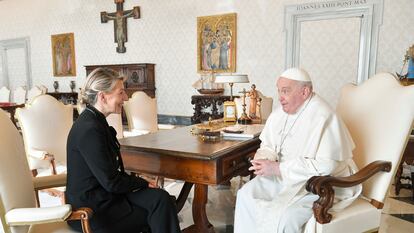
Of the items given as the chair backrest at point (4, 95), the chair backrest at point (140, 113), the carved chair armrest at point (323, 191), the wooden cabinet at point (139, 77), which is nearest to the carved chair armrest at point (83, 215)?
the carved chair armrest at point (323, 191)

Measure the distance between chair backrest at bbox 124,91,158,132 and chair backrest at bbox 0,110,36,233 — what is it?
2.28 metres

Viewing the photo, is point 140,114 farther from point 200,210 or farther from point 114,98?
point 114,98

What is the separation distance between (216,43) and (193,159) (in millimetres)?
5381

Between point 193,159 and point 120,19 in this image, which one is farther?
point 120,19

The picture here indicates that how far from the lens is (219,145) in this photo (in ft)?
7.61

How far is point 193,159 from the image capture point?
2102mm

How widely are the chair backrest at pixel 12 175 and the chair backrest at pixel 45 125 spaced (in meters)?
1.27

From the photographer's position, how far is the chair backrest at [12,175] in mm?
1572

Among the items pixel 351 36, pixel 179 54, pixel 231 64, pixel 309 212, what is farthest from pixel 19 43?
pixel 309 212

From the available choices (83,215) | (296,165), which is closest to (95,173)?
(83,215)

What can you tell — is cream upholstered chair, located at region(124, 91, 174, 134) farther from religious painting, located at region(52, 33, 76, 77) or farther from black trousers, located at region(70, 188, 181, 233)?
religious painting, located at region(52, 33, 76, 77)

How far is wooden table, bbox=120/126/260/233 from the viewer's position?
6.82ft

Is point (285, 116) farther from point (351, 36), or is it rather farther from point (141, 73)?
point (141, 73)

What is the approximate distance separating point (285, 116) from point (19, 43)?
34.0ft
